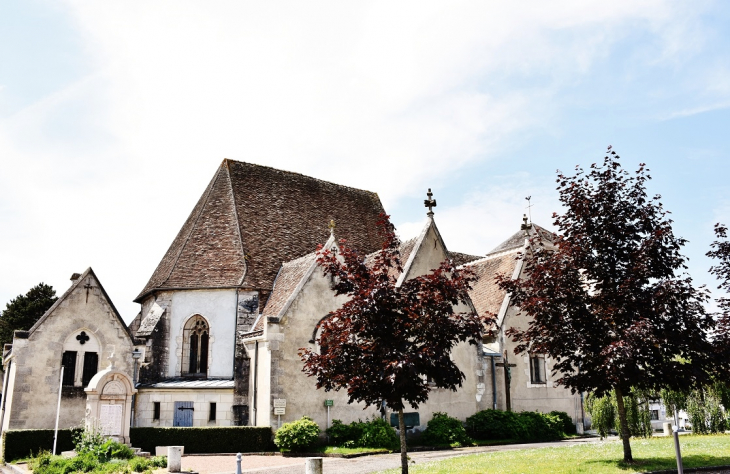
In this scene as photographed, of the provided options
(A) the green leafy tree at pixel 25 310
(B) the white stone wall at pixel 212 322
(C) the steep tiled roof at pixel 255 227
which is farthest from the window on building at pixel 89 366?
(A) the green leafy tree at pixel 25 310

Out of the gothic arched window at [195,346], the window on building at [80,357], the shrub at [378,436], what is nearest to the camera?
the shrub at [378,436]

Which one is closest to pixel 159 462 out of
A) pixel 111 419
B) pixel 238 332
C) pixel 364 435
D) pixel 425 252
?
pixel 111 419

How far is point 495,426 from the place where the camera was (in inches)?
994

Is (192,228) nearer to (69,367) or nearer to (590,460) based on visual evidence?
(69,367)

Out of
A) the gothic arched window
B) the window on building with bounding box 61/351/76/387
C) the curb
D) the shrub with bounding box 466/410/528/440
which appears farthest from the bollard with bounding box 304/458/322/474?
the window on building with bounding box 61/351/76/387

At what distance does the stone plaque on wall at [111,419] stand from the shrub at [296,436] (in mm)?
5296

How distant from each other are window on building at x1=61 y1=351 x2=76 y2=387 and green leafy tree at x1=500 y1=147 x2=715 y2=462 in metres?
18.0

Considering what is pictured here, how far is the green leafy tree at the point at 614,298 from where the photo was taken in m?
13.4

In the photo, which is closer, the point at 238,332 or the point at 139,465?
the point at 139,465

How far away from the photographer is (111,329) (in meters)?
24.9

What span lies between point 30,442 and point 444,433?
14840 millimetres

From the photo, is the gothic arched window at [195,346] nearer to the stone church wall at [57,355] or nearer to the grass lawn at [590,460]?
the stone church wall at [57,355]

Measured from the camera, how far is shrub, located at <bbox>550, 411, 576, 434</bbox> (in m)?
28.2

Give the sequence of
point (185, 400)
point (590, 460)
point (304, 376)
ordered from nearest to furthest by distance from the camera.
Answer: point (590, 460)
point (304, 376)
point (185, 400)
